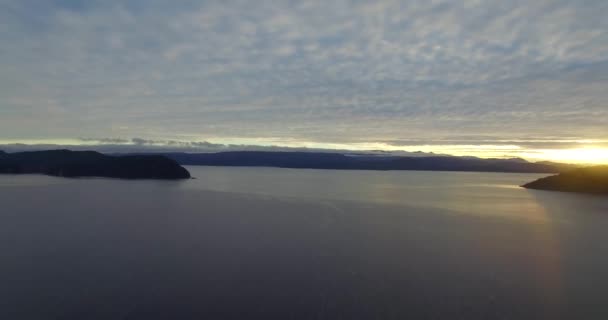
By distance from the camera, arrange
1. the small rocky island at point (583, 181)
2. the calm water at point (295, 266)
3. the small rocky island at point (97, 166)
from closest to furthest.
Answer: the calm water at point (295, 266) → the small rocky island at point (583, 181) → the small rocky island at point (97, 166)

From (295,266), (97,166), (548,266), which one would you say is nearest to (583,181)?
(548,266)

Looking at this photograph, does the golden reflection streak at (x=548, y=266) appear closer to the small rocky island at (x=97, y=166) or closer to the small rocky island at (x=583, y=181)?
the small rocky island at (x=583, y=181)

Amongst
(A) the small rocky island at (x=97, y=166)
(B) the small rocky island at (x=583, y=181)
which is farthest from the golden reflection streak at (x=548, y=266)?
(A) the small rocky island at (x=97, y=166)

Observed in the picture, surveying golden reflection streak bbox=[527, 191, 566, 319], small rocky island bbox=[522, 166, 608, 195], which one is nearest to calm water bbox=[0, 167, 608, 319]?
golden reflection streak bbox=[527, 191, 566, 319]

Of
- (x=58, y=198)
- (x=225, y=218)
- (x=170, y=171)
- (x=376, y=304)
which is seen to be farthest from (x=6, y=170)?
(x=376, y=304)

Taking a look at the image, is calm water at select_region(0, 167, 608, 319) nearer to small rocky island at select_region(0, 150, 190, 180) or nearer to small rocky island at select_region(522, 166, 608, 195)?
small rocky island at select_region(522, 166, 608, 195)

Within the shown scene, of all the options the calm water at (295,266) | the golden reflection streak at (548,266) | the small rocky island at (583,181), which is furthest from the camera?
the small rocky island at (583,181)
